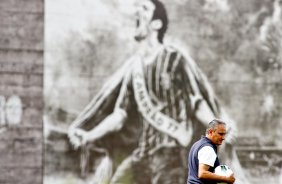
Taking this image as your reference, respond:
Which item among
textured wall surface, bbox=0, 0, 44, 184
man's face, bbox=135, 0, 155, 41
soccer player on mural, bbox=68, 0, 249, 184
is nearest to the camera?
textured wall surface, bbox=0, 0, 44, 184

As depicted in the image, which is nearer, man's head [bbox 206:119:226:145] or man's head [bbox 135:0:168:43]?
man's head [bbox 206:119:226:145]

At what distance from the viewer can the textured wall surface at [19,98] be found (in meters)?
15.2

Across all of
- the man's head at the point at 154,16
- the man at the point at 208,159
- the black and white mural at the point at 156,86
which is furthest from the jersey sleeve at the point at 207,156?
the man's head at the point at 154,16

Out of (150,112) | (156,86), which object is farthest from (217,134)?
(156,86)

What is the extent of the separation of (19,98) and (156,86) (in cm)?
269

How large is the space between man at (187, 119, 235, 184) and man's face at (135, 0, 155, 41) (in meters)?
7.93

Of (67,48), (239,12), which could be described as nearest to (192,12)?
(239,12)

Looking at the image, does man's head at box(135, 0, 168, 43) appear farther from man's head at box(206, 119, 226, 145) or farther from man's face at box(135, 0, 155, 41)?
man's head at box(206, 119, 226, 145)

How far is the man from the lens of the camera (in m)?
8.03

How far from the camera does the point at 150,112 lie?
16.0 metres

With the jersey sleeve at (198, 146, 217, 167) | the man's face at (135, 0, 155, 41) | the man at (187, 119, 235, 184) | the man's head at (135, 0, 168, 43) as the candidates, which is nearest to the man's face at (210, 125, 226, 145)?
the man at (187, 119, 235, 184)

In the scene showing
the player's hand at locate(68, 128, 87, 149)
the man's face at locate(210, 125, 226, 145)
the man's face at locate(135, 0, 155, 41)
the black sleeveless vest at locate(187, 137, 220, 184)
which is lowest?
the black sleeveless vest at locate(187, 137, 220, 184)

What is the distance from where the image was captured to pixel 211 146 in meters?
8.14

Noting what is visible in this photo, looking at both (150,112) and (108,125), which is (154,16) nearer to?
(150,112)
